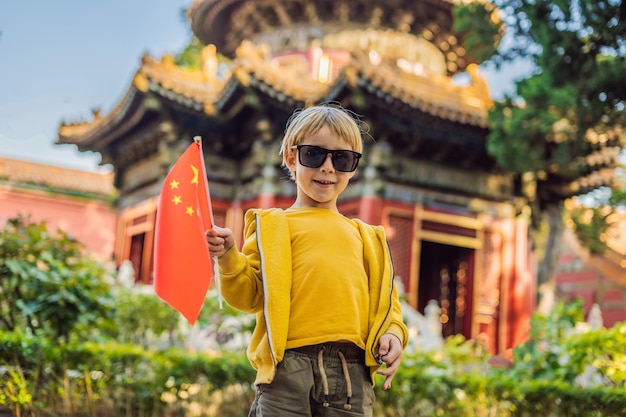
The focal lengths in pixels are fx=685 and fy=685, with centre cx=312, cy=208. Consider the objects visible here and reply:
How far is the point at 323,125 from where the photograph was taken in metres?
1.97

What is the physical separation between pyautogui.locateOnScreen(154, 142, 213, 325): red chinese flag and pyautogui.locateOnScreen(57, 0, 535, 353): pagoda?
254 inches

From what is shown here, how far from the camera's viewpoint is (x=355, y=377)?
75.4 inches

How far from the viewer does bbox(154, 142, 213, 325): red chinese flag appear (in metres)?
1.88

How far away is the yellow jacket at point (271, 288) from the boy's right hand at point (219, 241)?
17 millimetres

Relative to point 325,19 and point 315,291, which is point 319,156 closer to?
point 315,291

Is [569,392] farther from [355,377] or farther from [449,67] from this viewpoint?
[449,67]

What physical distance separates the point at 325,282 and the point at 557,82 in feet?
14.3

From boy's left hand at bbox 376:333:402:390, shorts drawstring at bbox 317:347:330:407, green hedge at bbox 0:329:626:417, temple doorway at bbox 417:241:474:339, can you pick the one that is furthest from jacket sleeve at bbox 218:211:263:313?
temple doorway at bbox 417:241:474:339

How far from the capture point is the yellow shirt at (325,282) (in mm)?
1882

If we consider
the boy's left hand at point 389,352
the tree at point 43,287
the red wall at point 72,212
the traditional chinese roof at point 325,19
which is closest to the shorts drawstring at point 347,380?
the boy's left hand at point 389,352

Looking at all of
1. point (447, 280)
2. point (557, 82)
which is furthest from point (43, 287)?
point (447, 280)

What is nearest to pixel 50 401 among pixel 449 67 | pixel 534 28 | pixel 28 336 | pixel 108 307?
pixel 28 336

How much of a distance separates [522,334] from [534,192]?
7.02 feet

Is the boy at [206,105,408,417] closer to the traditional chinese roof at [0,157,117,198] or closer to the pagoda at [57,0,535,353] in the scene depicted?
the pagoda at [57,0,535,353]
